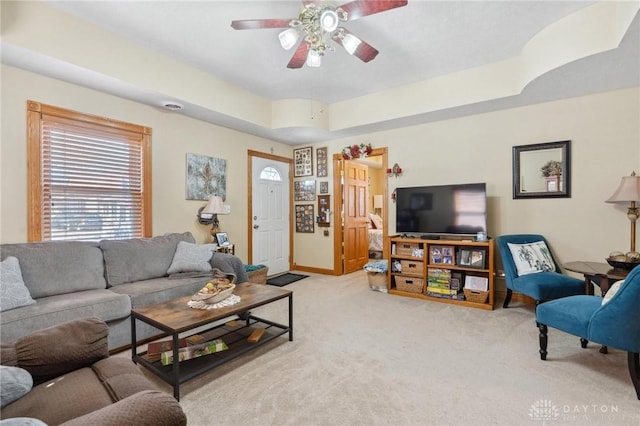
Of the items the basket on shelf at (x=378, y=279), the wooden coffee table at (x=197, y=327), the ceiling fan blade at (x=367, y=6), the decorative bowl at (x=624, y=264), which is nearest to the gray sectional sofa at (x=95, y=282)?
the wooden coffee table at (x=197, y=327)

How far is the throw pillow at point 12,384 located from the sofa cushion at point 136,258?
1.93 m

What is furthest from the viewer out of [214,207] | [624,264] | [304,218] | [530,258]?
[304,218]

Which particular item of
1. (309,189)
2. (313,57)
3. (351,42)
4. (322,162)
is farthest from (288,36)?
(309,189)

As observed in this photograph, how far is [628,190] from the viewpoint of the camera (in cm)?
296

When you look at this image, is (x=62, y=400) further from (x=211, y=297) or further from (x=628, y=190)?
(x=628, y=190)

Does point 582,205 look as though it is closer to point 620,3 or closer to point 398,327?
point 620,3

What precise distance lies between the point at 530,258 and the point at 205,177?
415 centimetres

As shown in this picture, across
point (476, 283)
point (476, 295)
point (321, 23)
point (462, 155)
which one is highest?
point (321, 23)

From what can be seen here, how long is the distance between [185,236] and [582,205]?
15.2 feet

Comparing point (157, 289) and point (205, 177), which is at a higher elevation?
point (205, 177)

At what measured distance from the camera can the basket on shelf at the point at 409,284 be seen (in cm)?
405

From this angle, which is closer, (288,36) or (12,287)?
(12,287)

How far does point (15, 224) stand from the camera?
271 centimetres

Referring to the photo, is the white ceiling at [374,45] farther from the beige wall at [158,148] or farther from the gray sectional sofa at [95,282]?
the gray sectional sofa at [95,282]
